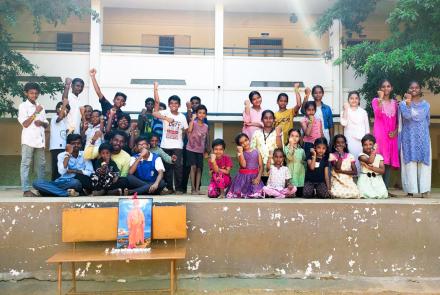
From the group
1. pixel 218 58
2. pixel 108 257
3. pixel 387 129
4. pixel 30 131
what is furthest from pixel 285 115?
pixel 218 58

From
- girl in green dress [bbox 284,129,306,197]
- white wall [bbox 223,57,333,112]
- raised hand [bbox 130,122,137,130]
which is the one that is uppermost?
white wall [bbox 223,57,333,112]

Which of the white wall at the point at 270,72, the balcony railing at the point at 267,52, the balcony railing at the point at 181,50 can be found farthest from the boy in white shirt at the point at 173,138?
the balcony railing at the point at 267,52

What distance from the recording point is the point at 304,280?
178 inches

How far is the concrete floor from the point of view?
13.8 feet

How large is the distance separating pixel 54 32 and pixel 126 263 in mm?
10042

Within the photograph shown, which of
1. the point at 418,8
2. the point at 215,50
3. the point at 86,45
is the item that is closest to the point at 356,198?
the point at 418,8

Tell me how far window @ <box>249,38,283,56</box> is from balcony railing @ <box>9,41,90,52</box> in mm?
4957

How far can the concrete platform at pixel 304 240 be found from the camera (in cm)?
457

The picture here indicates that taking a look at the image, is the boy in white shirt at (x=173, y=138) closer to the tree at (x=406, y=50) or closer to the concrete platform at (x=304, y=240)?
the concrete platform at (x=304, y=240)

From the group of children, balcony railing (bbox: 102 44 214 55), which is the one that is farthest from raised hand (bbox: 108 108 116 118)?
balcony railing (bbox: 102 44 214 55)

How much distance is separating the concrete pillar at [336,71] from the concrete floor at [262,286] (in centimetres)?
730

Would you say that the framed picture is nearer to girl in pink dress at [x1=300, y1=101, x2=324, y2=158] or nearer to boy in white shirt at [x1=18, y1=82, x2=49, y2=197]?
boy in white shirt at [x1=18, y1=82, x2=49, y2=197]

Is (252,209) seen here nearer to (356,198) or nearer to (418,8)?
(356,198)

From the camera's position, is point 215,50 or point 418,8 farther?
point 215,50
